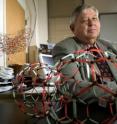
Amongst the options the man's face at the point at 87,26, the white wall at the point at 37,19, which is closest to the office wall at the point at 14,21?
the white wall at the point at 37,19

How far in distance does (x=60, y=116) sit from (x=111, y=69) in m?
0.32

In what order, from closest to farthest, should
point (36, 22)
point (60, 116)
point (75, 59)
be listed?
point (75, 59) < point (60, 116) < point (36, 22)

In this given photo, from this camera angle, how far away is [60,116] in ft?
2.60

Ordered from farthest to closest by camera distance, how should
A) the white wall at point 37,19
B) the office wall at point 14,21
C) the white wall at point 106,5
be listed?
the white wall at point 106,5 → the white wall at point 37,19 → the office wall at point 14,21

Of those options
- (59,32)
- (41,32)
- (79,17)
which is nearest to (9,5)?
(79,17)

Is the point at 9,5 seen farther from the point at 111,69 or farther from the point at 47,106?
the point at 47,106

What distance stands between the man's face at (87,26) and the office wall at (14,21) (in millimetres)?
1434

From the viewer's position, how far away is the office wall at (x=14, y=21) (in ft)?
9.04

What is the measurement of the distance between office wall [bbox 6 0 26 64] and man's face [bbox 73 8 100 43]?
Answer: 4.71ft

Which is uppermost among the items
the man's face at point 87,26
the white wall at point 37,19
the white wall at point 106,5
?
the white wall at point 106,5

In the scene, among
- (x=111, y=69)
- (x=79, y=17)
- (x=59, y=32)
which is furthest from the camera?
(x=59, y=32)

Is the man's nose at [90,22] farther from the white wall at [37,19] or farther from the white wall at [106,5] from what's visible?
the white wall at [106,5]

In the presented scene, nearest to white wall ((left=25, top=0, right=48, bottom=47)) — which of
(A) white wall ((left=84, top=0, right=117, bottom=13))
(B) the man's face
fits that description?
(A) white wall ((left=84, top=0, right=117, bottom=13))

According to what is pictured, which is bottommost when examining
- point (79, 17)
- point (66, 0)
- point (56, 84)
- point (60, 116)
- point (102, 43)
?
point (60, 116)
